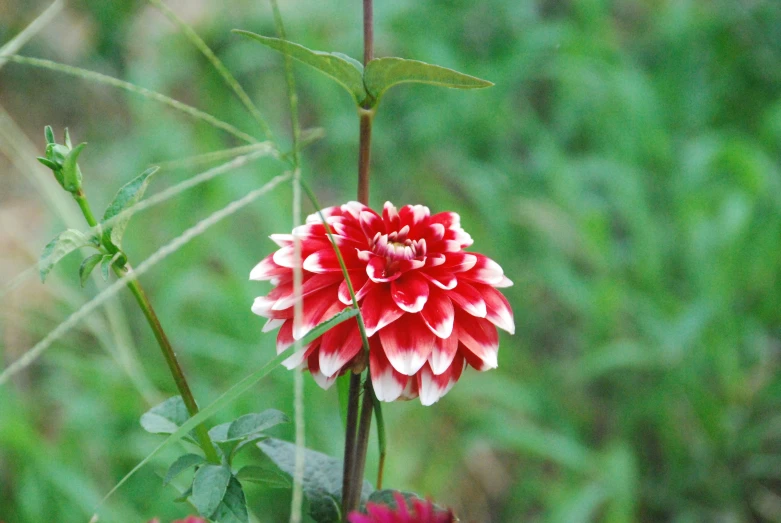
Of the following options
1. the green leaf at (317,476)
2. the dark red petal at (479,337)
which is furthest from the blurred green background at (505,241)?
the dark red petal at (479,337)

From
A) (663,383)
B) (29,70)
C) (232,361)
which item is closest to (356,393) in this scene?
(232,361)

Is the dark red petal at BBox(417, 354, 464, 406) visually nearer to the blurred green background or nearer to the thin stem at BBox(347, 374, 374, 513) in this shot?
the thin stem at BBox(347, 374, 374, 513)

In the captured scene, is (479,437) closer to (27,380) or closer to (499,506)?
(499,506)

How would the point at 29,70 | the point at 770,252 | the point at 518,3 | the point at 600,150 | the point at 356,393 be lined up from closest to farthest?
the point at 356,393 < the point at 770,252 < the point at 600,150 < the point at 518,3 < the point at 29,70

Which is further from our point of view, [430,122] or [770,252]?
[430,122]

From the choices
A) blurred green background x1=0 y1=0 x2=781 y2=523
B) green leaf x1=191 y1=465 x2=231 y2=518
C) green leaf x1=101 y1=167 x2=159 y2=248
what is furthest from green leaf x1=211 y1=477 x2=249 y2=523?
blurred green background x1=0 y1=0 x2=781 y2=523

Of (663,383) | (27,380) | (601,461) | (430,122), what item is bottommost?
(27,380)
